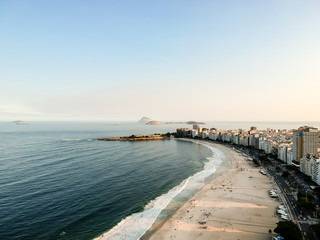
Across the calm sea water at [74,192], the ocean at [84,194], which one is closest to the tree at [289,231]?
the ocean at [84,194]

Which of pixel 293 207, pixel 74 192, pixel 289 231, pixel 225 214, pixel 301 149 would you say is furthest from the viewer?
pixel 301 149

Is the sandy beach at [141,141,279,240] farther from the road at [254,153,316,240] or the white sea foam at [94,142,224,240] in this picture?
the road at [254,153,316,240]

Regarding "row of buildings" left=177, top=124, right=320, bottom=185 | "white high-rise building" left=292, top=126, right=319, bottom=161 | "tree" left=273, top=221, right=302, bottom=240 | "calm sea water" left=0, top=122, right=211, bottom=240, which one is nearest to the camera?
"tree" left=273, top=221, right=302, bottom=240

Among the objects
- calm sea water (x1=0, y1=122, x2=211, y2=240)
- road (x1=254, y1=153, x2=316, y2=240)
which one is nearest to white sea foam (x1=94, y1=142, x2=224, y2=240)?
calm sea water (x1=0, y1=122, x2=211, y2=240)

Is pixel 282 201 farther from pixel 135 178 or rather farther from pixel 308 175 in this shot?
pixel 135 178

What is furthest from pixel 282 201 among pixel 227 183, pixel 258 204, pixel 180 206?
pixel 180 206

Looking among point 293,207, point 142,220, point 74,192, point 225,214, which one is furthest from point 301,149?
point 74,192

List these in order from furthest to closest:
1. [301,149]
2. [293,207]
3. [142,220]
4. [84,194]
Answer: [301,149] < [84,194] < [293,207] < [142,220]

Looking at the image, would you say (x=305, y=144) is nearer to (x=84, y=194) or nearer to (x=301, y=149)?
(x=301, y=149)

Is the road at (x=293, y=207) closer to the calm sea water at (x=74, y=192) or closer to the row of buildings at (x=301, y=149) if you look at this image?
the row of buildings at (x=301, y=149)
